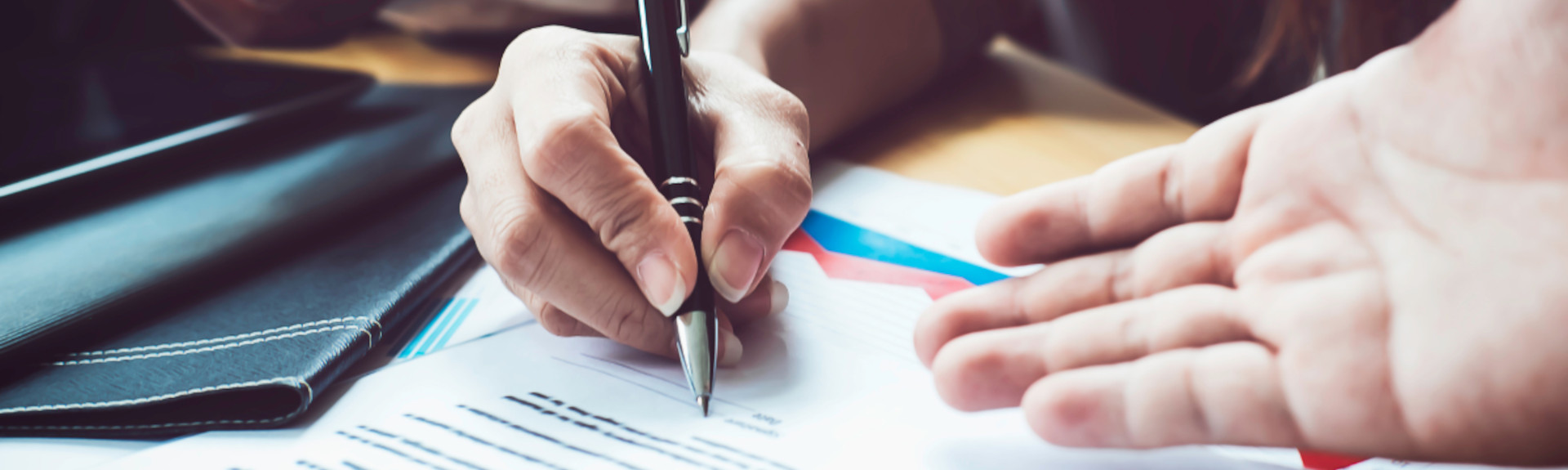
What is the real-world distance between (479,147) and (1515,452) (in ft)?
1.36

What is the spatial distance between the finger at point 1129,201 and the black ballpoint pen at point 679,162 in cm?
13

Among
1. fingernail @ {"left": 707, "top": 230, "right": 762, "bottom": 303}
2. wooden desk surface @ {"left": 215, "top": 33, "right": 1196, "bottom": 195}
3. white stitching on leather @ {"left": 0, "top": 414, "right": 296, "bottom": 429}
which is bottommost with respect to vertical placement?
white stitching on leather @ {"left": 0, "top": 414, "right": 296, "bottom": 429}

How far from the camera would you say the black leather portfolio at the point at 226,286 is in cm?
35

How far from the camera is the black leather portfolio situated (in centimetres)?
35

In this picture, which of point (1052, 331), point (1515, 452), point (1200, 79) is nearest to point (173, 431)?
point (1052, 331)

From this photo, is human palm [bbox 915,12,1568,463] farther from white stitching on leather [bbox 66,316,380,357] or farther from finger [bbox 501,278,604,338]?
white stitching on leather [bbox 66,316,380,357]

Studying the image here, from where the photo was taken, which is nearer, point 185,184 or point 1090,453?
point 1090,453

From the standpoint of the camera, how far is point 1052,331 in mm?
333

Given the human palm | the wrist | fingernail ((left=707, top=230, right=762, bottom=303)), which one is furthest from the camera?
the wrist

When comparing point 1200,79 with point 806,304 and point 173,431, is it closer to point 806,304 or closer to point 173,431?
point 806,304

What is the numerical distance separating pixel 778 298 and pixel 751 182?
0.25 feet

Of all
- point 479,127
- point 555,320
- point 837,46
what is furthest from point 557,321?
point 837,46

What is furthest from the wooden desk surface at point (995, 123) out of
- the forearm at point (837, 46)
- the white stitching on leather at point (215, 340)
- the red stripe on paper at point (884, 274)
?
the white stitching on leather at point (215, 340)

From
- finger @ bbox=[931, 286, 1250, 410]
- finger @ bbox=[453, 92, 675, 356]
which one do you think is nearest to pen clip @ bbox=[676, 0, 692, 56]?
finger @ bbox=[453, 92, 675, 356]
